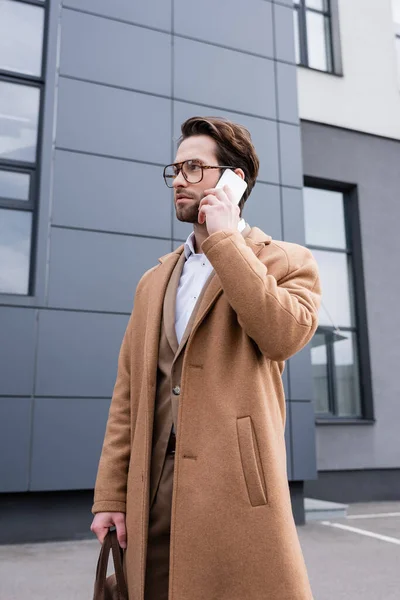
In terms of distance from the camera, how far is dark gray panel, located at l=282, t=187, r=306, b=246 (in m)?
6.37

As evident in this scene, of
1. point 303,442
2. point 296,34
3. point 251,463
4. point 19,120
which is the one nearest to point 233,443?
point 251,463

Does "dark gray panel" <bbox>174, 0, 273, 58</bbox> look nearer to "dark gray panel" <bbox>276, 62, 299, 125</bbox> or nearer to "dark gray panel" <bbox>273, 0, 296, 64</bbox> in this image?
"dark gray panel" <bbox>273, 0, 296, 64</bbox>

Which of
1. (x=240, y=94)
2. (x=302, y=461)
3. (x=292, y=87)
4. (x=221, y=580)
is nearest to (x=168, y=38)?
(x=240, y=94)

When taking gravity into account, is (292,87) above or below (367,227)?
above

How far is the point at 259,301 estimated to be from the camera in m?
1.45

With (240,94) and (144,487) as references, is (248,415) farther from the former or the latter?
(240,94)

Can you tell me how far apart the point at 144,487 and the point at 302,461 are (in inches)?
180

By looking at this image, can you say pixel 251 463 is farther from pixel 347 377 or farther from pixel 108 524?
pixel 347 377

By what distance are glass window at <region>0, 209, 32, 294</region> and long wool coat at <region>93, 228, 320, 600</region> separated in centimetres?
399

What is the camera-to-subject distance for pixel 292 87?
6.78 meters

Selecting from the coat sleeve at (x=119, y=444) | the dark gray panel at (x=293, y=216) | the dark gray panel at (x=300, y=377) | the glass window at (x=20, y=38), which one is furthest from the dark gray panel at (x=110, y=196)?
the coat sleeve at (x=119, y=444)

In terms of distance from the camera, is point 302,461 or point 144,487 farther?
point 302,461

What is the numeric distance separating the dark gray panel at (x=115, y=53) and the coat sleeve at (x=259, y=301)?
5002 millimetres

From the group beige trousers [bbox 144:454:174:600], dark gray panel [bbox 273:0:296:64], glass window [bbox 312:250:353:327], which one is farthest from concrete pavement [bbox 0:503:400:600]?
dark gray panel [bbox 273:0:296:64]
